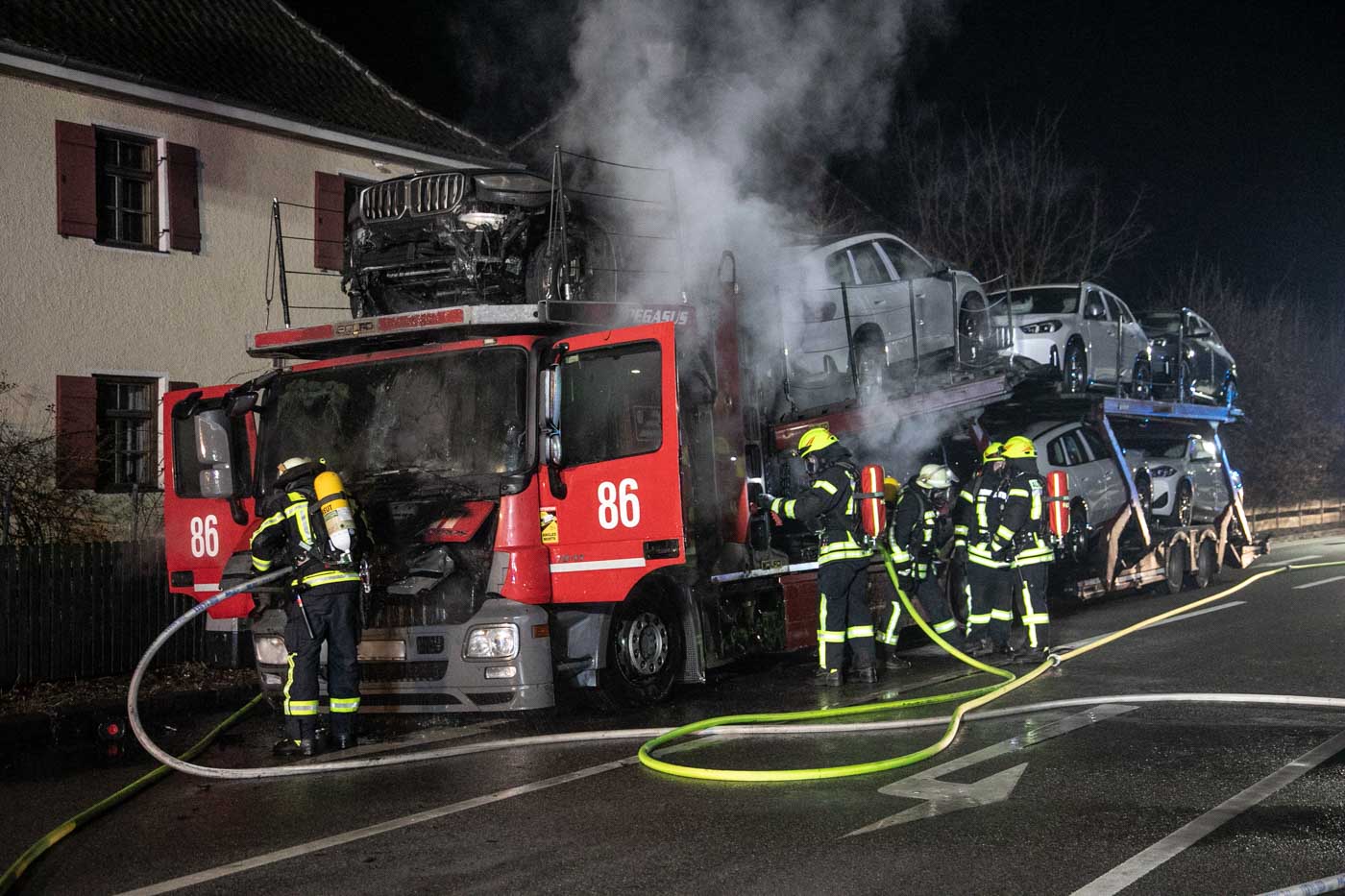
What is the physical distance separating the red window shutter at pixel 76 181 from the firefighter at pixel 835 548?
10.1 metres

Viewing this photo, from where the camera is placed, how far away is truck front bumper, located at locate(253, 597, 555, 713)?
752cm

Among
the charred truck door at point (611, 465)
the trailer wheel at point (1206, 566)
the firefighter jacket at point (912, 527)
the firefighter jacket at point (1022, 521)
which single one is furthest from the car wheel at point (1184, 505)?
the charred truck door at point (611, 465)

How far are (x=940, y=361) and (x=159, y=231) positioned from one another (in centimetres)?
996

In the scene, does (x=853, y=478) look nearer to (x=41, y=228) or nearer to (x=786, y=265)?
(x=786, y=265)

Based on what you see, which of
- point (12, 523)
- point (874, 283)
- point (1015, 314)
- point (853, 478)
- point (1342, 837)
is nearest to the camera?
point (1342, 837)

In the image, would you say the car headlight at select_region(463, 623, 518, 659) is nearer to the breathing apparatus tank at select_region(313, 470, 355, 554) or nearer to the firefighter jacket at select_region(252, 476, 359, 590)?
the firefighter jacket at select_region(252, 476, 359, 590)

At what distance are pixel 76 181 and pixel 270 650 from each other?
948 cm

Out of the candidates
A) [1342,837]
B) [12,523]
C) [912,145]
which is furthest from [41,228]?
[912,145]

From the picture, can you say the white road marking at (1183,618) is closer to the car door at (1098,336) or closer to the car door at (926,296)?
the car door at (1098,336)

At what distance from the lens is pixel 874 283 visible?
11.4m

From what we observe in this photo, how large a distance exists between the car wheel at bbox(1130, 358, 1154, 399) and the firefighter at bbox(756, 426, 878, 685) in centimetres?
720

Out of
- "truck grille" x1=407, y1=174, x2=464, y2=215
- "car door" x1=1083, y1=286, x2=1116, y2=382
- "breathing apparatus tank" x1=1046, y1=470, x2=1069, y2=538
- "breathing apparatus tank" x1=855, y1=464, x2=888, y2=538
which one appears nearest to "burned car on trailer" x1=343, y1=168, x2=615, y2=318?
"truck grille" x1=407, y1=174, x2=464, y2=215

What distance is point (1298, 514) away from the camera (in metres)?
33.6

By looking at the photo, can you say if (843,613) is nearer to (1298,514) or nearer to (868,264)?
(868,264)
